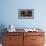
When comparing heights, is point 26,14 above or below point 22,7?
below

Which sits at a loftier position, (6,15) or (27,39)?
(6,15)

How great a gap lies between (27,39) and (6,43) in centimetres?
62

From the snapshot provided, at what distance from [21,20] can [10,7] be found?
21.6 inches

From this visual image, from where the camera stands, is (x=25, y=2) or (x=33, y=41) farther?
(x=25, y=2)

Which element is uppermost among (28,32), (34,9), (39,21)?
(34,9)

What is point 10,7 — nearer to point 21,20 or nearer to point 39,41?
point 21,20

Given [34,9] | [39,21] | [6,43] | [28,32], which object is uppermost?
[34,9]

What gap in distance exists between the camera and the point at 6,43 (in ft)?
12.6

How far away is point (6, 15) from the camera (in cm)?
431

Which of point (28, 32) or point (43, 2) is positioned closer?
point (28, 32)

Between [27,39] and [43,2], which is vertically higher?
[43,2]

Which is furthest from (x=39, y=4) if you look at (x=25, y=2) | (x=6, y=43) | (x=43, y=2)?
(x=6, y=43)

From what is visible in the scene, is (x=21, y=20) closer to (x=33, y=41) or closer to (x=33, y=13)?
(x=33, y=13)

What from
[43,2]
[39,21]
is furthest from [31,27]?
[43,2]
